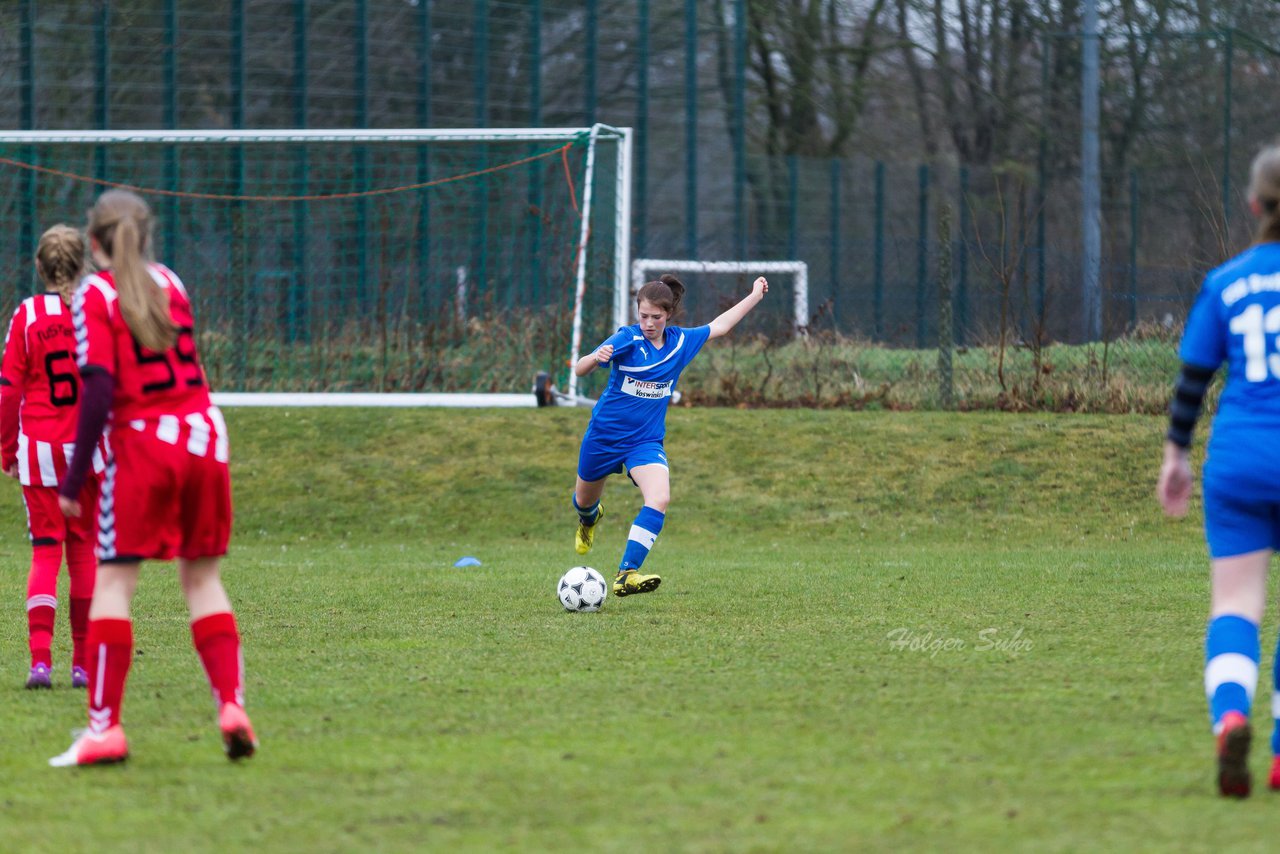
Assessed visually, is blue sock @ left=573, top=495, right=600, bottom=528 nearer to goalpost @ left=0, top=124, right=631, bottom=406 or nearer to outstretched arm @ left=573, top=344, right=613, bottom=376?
outstretched arm @ left=573, top=344, right=613, bottom=376

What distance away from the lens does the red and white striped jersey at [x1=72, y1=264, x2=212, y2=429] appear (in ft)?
15.1

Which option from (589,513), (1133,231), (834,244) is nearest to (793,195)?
(834,244)

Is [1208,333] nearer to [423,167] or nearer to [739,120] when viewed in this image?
[423,167]

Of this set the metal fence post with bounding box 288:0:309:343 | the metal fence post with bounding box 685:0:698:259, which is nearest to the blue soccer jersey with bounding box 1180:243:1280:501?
the metal fence post with bounding box 288:0:309:343

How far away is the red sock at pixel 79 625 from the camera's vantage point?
246 inches

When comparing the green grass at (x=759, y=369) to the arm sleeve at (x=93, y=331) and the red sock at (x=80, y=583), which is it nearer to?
the red sock at (x=80, y=583)

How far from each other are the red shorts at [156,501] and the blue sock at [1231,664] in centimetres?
281

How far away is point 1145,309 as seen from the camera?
16.3 m

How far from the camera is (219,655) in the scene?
4754 mm

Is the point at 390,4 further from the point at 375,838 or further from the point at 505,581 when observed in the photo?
the point at 375,838

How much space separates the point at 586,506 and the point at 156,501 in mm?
4922

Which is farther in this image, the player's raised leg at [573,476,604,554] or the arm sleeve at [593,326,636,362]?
the player's raised leg at [573,476,604,554]

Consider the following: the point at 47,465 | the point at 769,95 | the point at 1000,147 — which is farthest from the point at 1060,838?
the point at 1000,147

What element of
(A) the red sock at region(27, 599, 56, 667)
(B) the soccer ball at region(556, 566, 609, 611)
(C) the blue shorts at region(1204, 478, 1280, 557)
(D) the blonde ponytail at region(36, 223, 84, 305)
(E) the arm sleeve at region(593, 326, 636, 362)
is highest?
(D) the blonde ponytail at region(36, 223, 84, 305)
